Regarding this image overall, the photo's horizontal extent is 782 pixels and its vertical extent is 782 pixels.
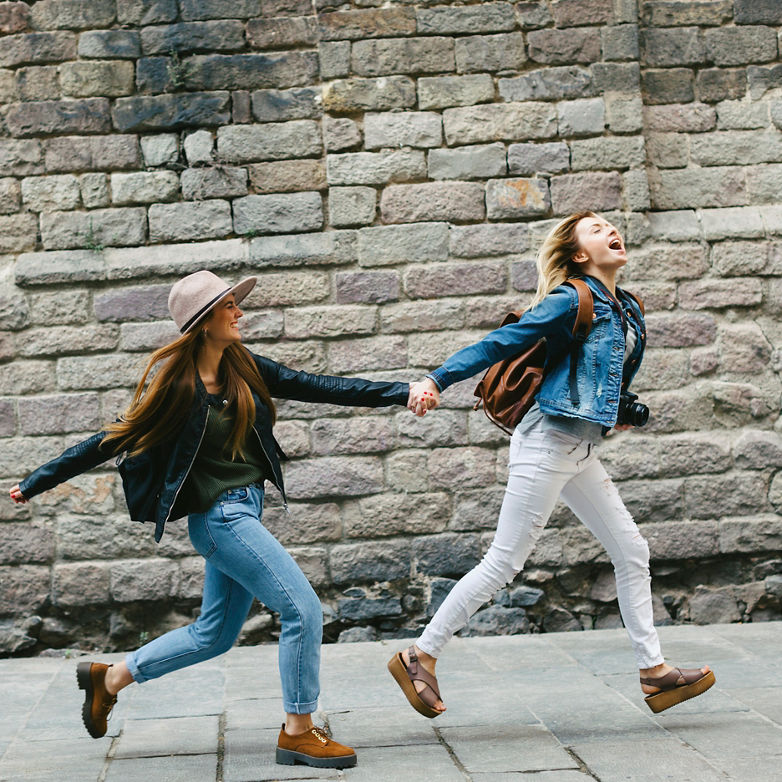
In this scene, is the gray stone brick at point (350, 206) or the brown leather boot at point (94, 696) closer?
the brown leather boot at point (94, 696)

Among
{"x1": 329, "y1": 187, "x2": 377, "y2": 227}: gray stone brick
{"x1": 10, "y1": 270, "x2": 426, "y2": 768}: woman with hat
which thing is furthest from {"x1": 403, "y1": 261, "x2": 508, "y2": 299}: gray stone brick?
{"x1": 10, "y1": 270, "x2": 426, "y2": 768}: woman with hat

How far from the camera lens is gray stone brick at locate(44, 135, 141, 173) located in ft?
16.6

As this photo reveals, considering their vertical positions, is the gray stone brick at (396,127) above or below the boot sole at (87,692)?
above

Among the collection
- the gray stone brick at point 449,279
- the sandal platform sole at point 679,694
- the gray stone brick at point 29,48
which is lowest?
the sandal platform sole at point 679,694

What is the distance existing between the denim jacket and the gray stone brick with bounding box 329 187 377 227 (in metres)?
1.90

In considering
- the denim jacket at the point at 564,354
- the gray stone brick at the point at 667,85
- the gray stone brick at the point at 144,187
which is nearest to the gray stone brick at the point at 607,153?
the gray stone brick at the point at 667,85

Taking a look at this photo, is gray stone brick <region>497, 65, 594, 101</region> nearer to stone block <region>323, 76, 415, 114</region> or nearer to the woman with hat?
stone block <region>323, 76, 415, 114</region>

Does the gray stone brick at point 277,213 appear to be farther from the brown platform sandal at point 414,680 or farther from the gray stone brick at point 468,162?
the brown platform sandal at point 414,680

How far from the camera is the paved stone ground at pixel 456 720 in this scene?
118 inches

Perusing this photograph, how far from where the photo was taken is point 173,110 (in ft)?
16.7

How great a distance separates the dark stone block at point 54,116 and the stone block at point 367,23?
1207 millimetres

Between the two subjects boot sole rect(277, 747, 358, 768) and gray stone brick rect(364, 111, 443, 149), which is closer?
boot sole rect(277, 747, 358, 768)

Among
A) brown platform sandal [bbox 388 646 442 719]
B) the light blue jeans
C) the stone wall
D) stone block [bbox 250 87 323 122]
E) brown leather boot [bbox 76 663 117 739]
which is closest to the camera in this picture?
the light blue jeans

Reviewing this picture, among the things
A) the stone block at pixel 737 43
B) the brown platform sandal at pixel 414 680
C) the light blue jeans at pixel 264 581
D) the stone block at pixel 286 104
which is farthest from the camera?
→ the stone block at pixel 737 43
